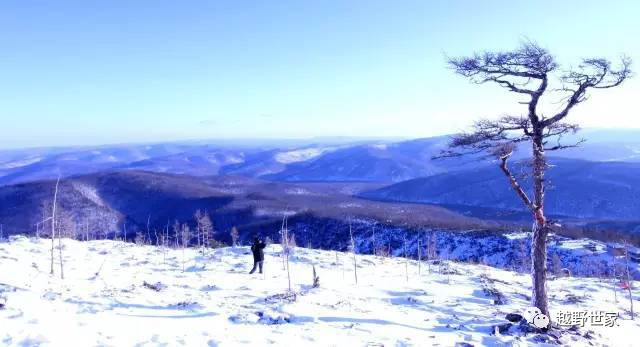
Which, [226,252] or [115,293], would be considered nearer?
[115,293]

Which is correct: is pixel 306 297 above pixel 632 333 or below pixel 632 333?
above

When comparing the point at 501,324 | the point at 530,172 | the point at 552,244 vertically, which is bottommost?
the point at 552,244

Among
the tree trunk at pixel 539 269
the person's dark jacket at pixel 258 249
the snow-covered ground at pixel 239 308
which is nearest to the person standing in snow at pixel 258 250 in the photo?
the person's dark jacket at pixel 258 249

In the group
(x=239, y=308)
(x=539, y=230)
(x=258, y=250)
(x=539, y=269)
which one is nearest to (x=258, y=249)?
(x=258, y=250)

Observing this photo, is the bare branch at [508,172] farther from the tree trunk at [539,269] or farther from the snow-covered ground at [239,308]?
the snow-covered ground at [239,308]

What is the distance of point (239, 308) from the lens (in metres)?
16.5

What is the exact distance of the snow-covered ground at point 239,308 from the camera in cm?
1272

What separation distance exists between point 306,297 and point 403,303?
14.1 ft

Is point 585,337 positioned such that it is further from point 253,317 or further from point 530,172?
point 253,317

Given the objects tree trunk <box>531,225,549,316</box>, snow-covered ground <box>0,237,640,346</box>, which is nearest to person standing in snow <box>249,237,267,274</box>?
snow-covered ground <box>0,237,640,346</box>

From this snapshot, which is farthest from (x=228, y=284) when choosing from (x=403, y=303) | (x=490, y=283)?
(x=490, y=283)

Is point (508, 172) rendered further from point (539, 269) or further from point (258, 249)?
point (258, 249)

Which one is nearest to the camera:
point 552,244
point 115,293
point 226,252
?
point 115,293

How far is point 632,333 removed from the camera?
16.8 m
